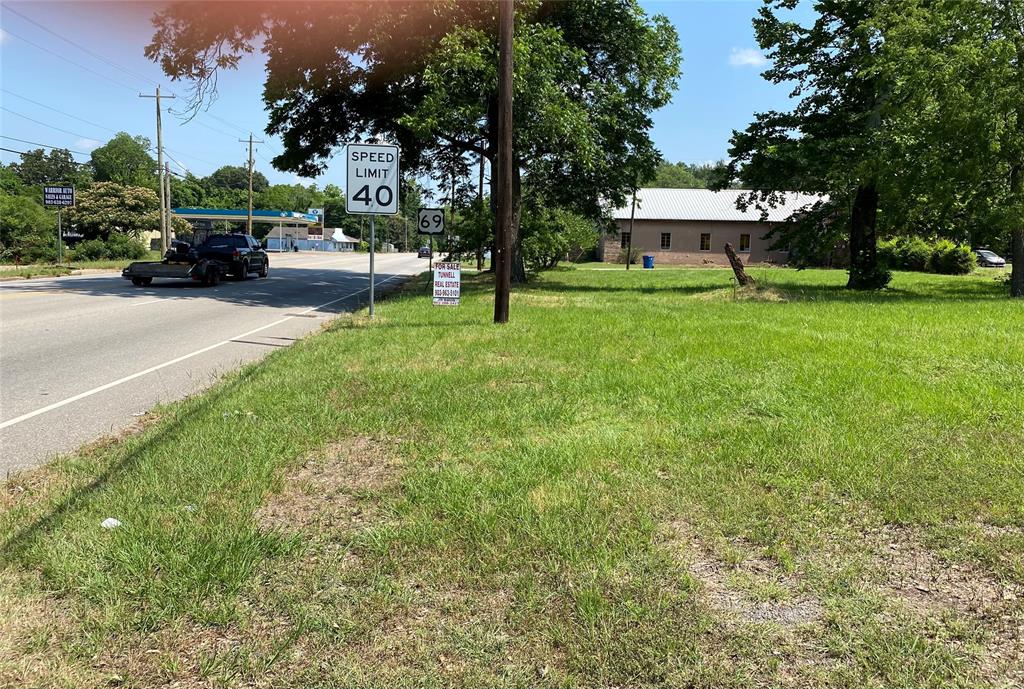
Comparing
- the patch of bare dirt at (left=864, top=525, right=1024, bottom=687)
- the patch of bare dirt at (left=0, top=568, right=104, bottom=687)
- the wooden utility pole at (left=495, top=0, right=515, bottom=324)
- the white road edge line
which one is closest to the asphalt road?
the white road edge line

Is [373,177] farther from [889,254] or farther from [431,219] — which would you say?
[889,254]

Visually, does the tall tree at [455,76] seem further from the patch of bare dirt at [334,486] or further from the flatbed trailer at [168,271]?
the patch of bare dirt at [334,486]

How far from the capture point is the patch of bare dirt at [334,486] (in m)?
3.86

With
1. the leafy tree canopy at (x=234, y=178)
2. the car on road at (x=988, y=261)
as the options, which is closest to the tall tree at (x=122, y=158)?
the leafy tree canopy at (x=234, y=178)

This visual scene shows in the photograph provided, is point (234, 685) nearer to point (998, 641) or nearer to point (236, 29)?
point (998, 641)

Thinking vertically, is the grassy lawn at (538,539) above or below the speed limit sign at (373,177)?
below

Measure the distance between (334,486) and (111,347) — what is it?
7678 millimetres

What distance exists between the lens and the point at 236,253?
2519 cm

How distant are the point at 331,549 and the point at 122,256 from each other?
48.0 metres

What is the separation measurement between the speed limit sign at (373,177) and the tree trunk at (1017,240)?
1527 centimetres

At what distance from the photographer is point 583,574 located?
10.4 ft

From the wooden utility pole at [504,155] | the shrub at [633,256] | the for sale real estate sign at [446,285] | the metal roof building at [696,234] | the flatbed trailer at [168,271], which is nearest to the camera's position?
the wooden utility pole at [504,155]

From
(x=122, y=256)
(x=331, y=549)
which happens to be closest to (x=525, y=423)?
(x=331, y=549)

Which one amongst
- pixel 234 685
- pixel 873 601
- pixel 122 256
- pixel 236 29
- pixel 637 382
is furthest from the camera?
pixel 122 256
